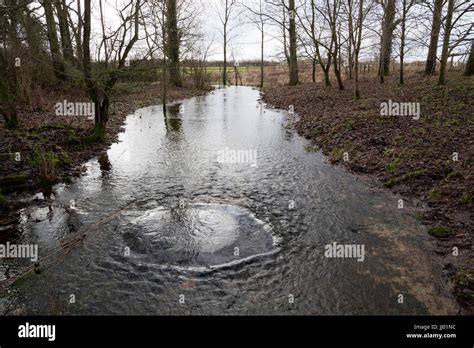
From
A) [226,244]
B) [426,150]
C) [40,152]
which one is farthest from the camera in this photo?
[40,152]

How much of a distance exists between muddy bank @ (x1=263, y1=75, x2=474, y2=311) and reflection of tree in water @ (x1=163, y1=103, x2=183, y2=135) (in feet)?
18.5

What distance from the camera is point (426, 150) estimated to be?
863 centimetres

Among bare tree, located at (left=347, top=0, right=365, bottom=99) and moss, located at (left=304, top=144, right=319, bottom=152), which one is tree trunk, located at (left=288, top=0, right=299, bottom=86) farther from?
moss, located at (left=304, top=144, right=319, bottom=152)

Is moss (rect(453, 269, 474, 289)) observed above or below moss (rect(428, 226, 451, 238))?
below

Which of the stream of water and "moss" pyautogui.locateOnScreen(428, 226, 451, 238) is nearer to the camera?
the stream of water

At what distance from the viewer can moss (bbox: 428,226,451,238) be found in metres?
5.71
